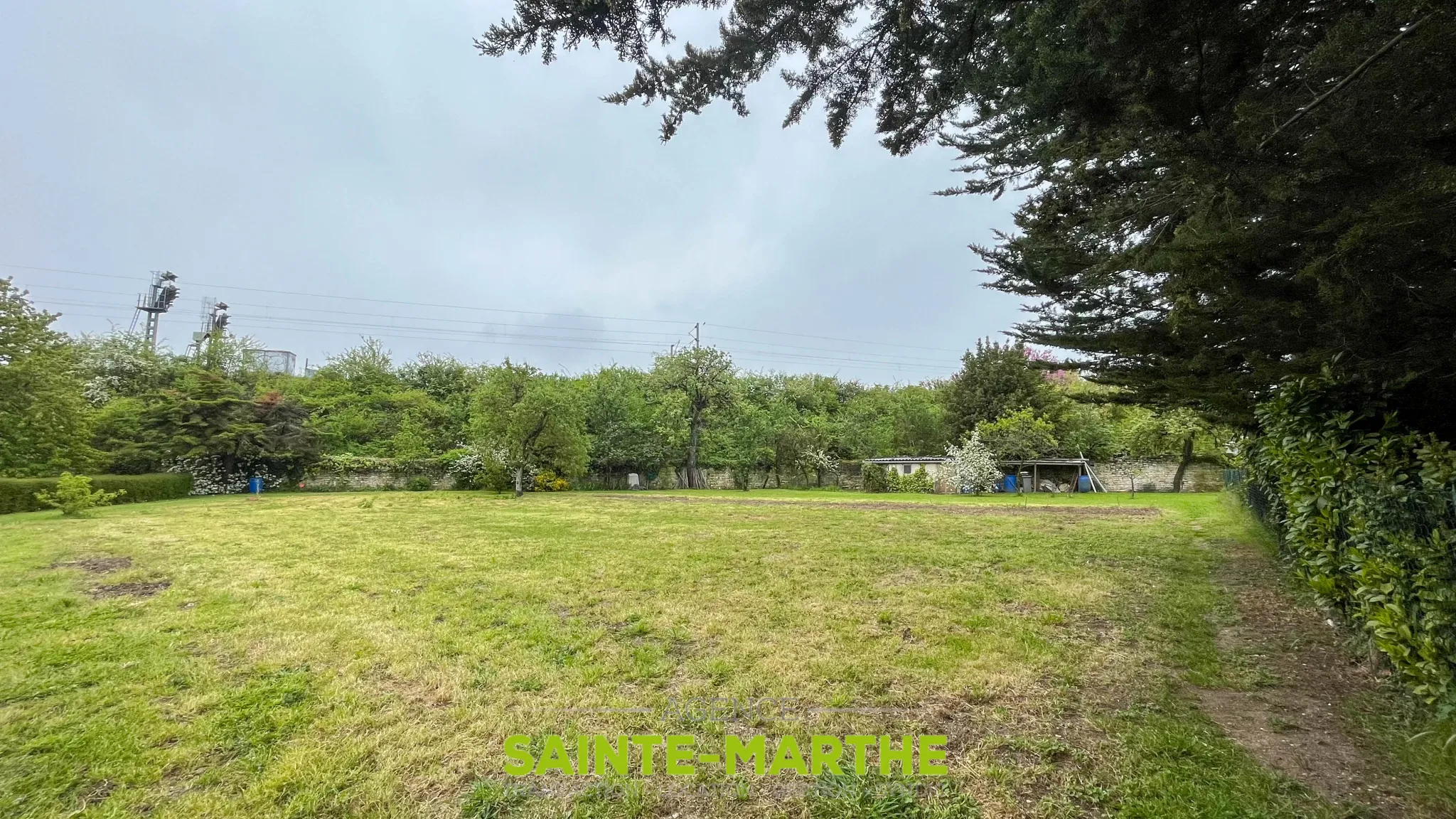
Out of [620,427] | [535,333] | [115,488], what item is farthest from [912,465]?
[115,488]

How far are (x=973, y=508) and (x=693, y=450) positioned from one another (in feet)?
50.5

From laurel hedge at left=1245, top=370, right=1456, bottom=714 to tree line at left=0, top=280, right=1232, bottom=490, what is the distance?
40.2 ft

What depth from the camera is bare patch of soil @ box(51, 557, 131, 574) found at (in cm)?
607

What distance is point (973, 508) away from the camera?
14.3m

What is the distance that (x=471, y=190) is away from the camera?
1803 centimetres

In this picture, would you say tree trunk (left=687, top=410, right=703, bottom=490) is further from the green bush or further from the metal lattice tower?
the metal lattice tower

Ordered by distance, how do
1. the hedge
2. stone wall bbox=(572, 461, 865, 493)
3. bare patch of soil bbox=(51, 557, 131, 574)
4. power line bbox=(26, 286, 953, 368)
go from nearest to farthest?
bare patch of soil bbox=(51, 557, 131, 574) < the hedge < stone wall bbox=(572, 461, 865, 493) < power line bbox=(26, 286, 953, 368)

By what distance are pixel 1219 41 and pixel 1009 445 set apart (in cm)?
2116

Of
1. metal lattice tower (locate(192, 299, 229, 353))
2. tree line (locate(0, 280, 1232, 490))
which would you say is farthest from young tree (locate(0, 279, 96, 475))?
metal lattice tower (locate(192, 299, 229, 353))

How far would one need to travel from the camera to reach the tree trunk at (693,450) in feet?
89.3

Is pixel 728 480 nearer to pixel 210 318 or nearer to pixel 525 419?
pixel 525 419

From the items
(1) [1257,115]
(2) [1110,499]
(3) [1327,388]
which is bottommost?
(2) [1110,499]

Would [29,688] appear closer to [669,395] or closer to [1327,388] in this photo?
[1327,388]

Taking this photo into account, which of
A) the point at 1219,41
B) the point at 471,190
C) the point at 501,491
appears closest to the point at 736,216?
the point at 471,190
